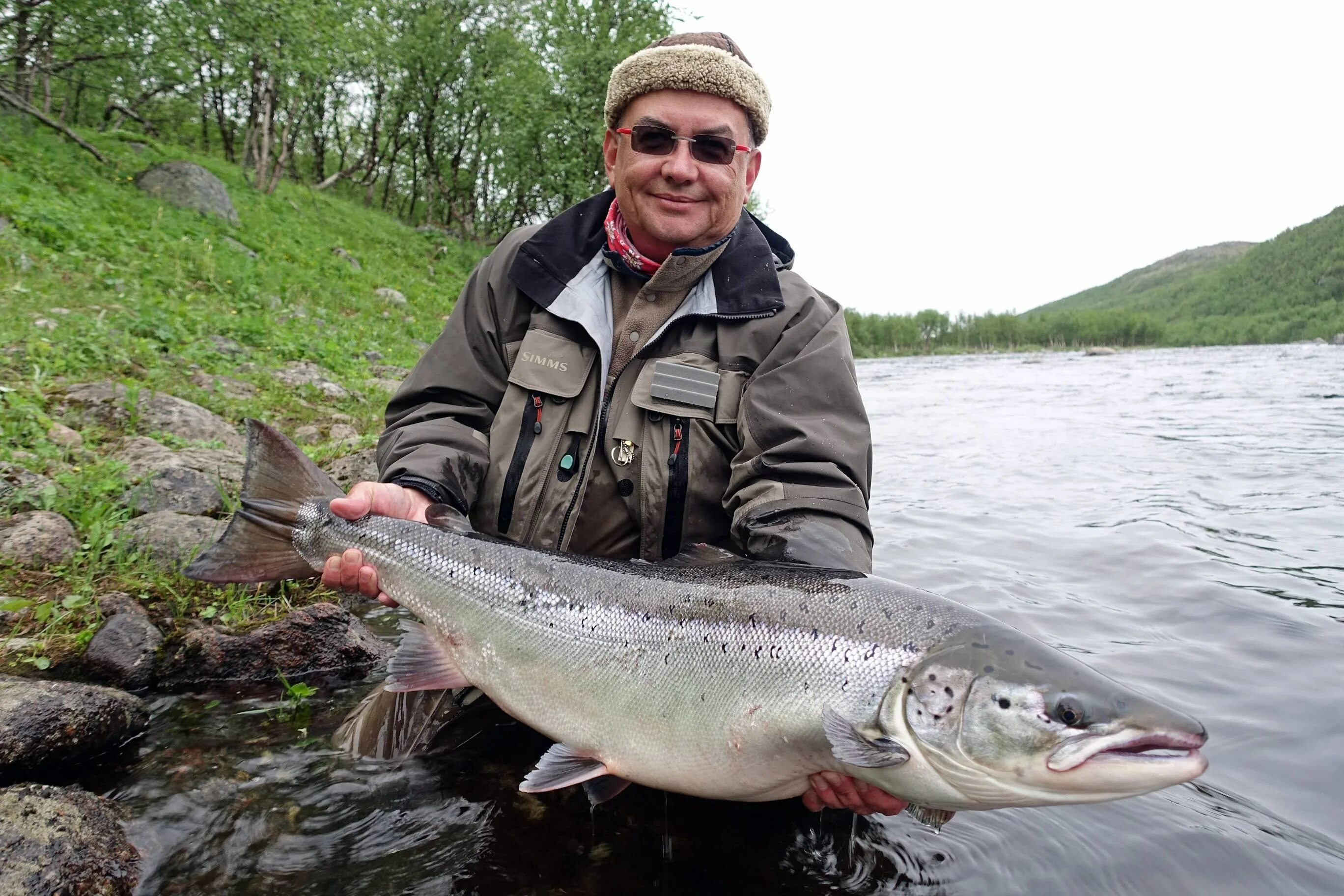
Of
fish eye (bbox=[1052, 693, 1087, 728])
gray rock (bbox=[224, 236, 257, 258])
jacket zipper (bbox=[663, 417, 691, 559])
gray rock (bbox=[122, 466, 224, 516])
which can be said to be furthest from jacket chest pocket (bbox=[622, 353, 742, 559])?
gray rock (bbox=[224, 236, 257, 258])

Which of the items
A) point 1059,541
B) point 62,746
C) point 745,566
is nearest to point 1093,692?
point 745,566

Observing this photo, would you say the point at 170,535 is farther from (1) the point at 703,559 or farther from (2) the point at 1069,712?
(2) the point at 1069,712

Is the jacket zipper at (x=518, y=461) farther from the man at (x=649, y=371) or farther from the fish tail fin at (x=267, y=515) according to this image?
the fish tail fin at (x=267, y=515)

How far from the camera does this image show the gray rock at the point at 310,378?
→ 28.8ft

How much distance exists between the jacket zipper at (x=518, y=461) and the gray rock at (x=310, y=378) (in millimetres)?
5948

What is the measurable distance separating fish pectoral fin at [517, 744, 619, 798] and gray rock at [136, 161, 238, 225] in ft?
54.4

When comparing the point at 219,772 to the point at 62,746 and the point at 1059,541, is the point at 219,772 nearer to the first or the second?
the point at 62,746

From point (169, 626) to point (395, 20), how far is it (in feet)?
110

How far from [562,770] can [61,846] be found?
1.48 m

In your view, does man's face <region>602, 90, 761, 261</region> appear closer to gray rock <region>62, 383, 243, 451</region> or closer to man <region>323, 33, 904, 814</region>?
man <region>323, 33, 904, 814</region>

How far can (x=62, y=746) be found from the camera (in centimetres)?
290

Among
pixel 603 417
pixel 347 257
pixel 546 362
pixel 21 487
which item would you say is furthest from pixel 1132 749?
pixel 347 257

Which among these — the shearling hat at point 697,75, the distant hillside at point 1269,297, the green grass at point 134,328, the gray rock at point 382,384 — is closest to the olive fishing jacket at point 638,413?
the shearling hat at point 697,75

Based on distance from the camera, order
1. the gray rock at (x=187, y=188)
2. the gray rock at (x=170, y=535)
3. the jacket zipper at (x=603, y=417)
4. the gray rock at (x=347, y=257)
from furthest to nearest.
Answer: the gray rock at (x=347, y=257), the gray rock at (x=187, y=188), the gray rock at (x=170, y=535), the jacket zipper at (x=603, y=417)
